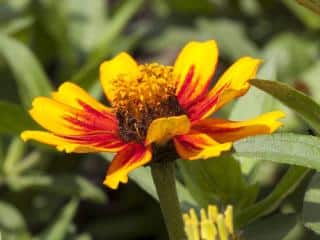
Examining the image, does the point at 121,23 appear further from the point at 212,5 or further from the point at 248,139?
the point at 248,139

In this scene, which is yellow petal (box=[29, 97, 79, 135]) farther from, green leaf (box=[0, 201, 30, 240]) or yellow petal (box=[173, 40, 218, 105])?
green leaf (box=[0, 201, 30, 240])

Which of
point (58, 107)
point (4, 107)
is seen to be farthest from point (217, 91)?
point (4, 107)

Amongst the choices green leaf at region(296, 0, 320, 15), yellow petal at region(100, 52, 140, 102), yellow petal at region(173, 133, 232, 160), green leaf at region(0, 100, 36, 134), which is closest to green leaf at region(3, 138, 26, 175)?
green leaf at region(0, 100, 36, 134)

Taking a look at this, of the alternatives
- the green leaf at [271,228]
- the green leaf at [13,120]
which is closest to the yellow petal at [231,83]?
the green leaf at [271,228]

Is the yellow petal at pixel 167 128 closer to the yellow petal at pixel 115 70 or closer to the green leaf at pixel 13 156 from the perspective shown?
the yellow petal at pixel 115 70

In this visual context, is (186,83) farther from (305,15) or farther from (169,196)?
(305,15)

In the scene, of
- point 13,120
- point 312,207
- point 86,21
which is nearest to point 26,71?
point 13,120
